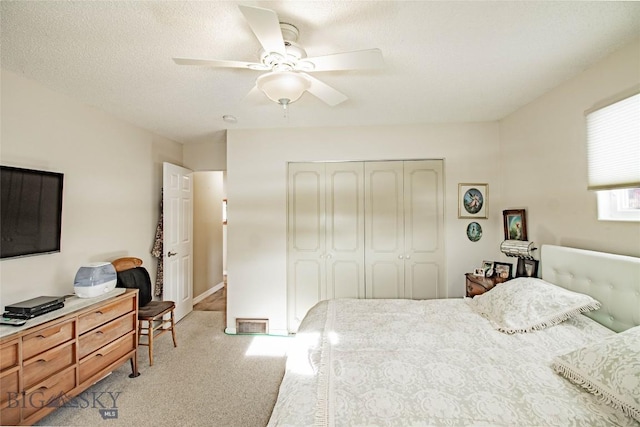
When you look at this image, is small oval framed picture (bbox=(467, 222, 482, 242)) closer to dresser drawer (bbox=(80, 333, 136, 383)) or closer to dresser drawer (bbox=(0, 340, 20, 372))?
dresser drawer (bbox=(80, 333, 136, 383))

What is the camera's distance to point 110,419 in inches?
76.7

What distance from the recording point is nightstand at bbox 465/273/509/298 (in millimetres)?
2621

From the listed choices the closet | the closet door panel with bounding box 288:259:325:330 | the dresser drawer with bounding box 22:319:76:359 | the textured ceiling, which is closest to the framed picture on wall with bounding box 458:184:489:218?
the closet

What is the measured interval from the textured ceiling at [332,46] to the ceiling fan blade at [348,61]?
8.5 inches

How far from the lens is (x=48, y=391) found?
1.72m

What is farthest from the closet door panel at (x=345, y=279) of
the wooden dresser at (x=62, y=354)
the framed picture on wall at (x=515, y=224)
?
the wooden dresser at (x=62, y=354)

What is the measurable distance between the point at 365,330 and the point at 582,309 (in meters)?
1.35

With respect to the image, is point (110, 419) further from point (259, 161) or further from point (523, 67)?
point (523, 67)

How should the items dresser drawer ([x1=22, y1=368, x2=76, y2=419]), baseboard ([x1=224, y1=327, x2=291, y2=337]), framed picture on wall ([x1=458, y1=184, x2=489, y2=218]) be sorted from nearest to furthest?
dresser drawer ([x1=22, y1=368, x2=76, y2=419]) → framed picture on wall ([x1=458, y1=184, x2=489, y2=218]) → baseboard ([x1=224, y1=327, x2=291, y2=337])

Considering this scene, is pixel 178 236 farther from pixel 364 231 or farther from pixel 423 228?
pixel 423 228

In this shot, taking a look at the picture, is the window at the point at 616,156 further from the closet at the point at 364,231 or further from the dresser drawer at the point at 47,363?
the dresser drawer at the point at 47,363

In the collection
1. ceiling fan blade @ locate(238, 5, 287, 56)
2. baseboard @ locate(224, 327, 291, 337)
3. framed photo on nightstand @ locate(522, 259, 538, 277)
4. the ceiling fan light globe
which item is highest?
ceiling fan blade @ locate(238, 5, 287, 56)

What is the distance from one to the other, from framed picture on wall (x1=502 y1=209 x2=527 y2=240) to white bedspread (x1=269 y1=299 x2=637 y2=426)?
119 centimetres

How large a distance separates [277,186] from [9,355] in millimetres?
2487
